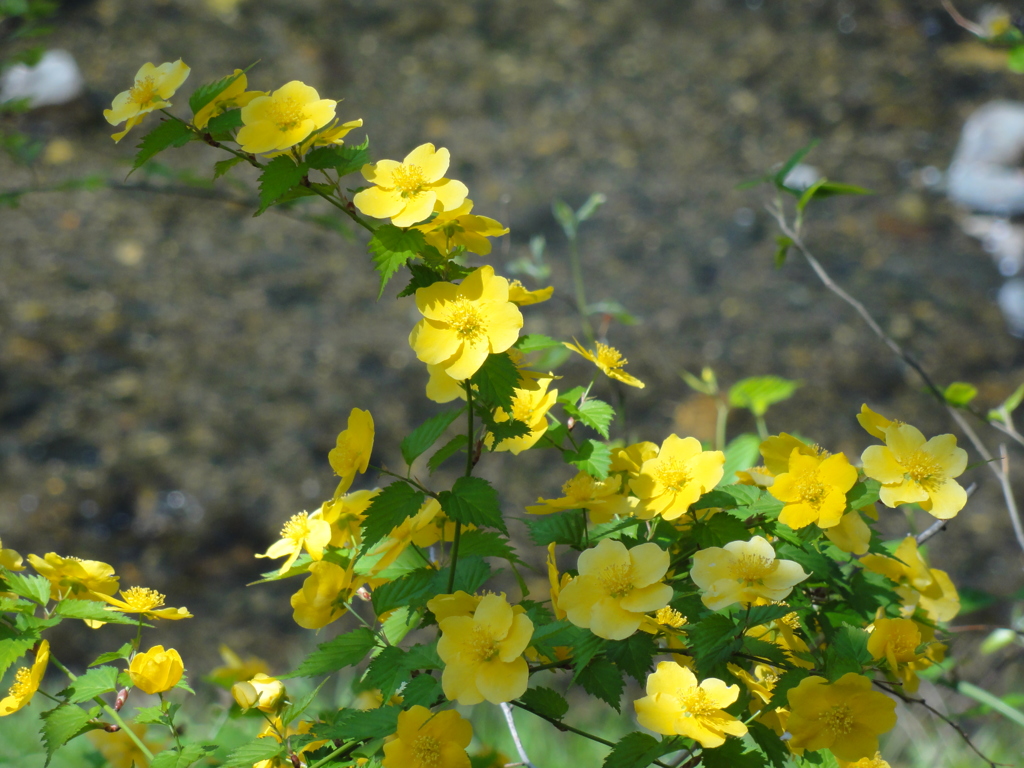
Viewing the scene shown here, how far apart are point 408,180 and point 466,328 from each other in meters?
0.11

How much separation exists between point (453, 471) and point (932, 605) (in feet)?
5.96

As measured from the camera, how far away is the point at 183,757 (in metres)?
0.60

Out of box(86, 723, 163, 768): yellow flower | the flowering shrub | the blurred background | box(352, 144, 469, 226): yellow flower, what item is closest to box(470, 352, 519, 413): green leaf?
the flowering shrub

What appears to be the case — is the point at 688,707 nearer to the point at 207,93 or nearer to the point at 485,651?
the point at 485,651

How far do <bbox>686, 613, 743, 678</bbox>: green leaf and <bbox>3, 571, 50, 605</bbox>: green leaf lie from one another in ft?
1.48

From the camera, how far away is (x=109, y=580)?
2.21ft

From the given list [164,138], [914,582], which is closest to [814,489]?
[914,582]

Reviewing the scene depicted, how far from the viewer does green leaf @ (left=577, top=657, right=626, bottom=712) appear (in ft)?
1.74

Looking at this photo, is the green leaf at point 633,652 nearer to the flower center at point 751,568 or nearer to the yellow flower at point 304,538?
the flower center at point 751,568

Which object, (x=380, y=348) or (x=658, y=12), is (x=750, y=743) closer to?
(x=380, y=348)

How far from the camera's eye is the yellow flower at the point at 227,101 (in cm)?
56

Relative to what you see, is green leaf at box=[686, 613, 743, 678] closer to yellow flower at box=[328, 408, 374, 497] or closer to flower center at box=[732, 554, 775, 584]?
flower center at box=[732, 554, 775, 584]

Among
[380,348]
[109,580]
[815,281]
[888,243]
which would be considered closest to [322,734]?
[109,580]

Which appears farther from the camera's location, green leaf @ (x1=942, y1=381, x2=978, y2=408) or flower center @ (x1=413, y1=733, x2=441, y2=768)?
green leaf @ (x1=942, y1=381, x2=978, y2=408)
